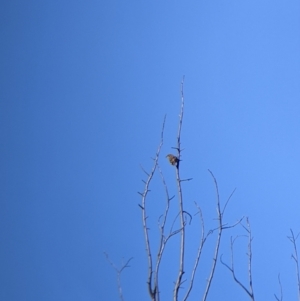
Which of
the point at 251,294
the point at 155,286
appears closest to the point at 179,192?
the point at 155,286

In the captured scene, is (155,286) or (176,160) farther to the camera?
(176,160)

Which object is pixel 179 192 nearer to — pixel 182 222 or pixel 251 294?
pixel 182 222

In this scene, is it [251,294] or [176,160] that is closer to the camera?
[176,160]

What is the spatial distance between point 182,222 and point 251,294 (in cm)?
37

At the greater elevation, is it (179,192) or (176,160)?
(176,160)

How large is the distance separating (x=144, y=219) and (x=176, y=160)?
18 centimetres

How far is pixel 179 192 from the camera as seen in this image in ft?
3.60

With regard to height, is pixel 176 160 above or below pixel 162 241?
above

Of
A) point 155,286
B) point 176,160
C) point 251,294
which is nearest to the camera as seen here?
point 155,286

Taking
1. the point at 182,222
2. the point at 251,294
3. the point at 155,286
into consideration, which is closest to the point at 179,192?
the point at 182,222

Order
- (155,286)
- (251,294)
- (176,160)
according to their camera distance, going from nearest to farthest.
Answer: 1. (155,286)
2. (176,160)
3. (251,294)

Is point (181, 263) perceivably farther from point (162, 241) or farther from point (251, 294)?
point (251, 294)

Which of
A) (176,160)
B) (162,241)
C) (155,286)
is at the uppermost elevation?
(176,160)

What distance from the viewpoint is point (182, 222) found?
42.6 inches
